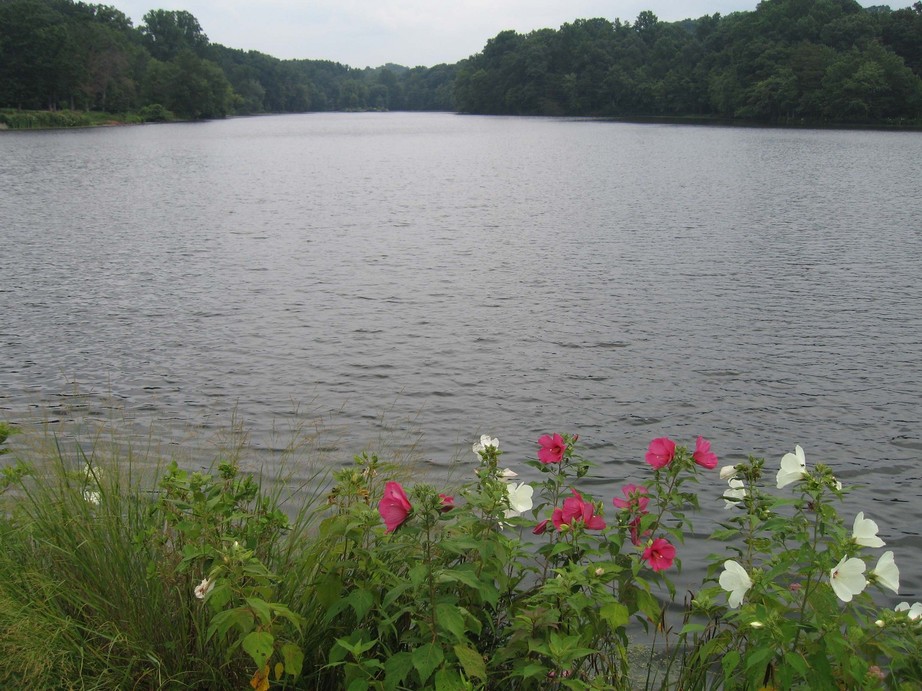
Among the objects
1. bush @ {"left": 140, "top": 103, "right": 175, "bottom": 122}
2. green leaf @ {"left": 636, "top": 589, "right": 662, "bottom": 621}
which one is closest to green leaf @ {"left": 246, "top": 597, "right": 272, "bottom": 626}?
green leaf @ {"left": 636, "top": 589, "right": 662, "bottom": 621}

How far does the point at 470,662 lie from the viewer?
2.96 m

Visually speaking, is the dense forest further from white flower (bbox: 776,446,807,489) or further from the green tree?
white flower (bbox: 776,446,807,489)

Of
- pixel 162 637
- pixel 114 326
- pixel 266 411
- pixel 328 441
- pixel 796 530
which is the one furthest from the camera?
pixel 114 326

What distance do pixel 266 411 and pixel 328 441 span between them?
1.31 metres

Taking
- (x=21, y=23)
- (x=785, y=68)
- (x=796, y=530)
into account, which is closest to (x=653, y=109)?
(x=785, y=68)

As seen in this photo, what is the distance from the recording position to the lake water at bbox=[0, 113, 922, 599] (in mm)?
9156

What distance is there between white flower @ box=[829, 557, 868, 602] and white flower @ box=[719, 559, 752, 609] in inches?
12.0

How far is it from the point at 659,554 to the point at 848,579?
30.2 inches

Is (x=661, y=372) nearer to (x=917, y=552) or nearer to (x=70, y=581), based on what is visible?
(x=917, y=552)

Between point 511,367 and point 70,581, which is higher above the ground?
point 70,581

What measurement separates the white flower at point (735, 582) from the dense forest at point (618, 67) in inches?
3870

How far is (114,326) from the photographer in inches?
528

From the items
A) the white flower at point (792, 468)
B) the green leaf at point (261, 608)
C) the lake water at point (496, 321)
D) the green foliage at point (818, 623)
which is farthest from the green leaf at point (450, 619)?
the lake water at point (496, 321)

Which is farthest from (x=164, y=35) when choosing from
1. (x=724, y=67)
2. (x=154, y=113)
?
(x=724, y=67)
